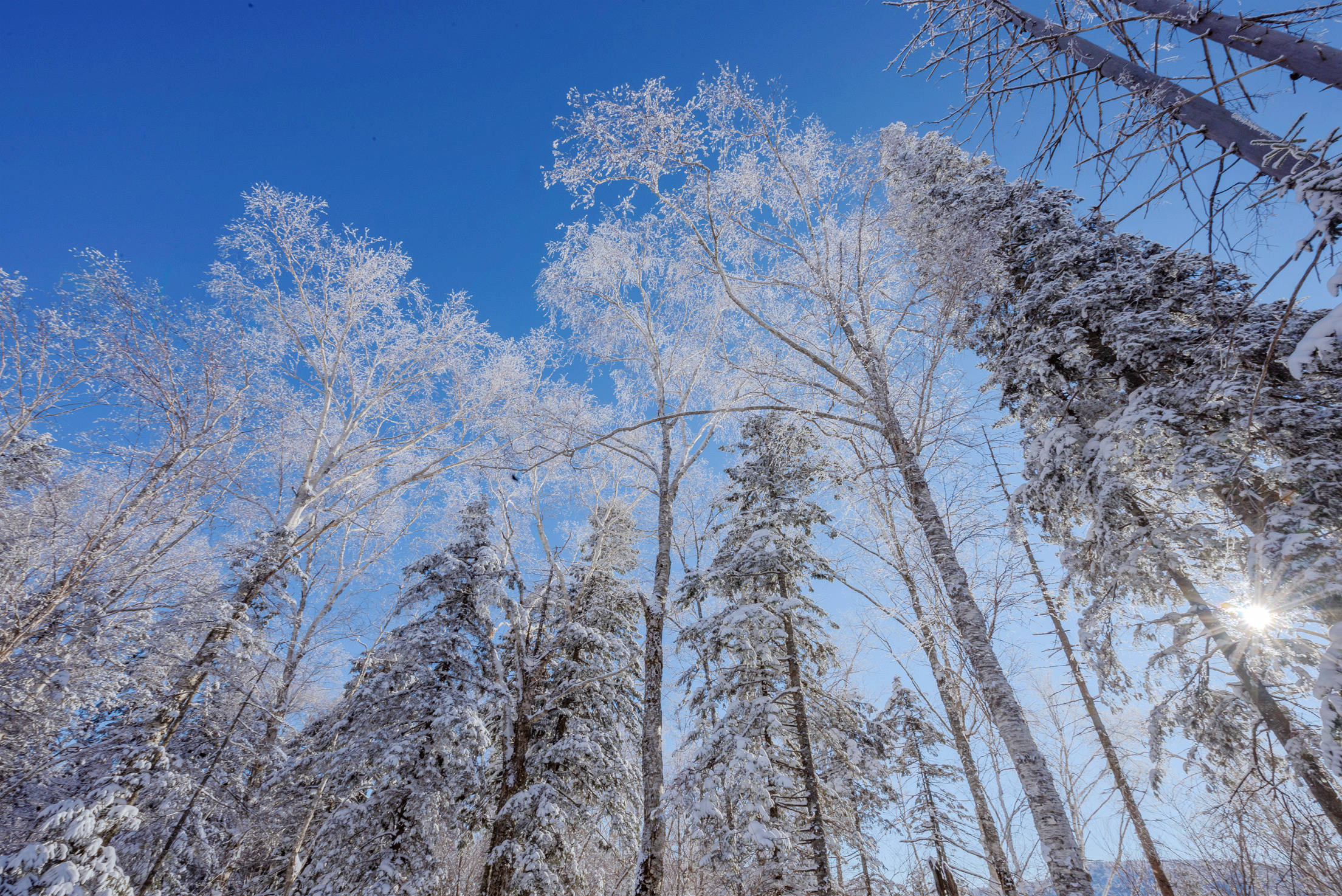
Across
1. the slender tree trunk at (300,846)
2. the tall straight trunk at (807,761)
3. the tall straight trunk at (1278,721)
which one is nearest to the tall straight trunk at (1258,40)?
the tall straight trunk at (1278,721)

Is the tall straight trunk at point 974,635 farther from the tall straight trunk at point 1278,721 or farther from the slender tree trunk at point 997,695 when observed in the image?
the tall straight trunk at point 1278,721

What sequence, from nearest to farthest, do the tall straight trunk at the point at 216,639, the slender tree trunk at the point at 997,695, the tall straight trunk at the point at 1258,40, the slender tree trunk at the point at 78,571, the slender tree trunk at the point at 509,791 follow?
the tall straight trunk at the point at 1258,40, the slender tree trunk at the point at 997,695, the slender tree trunk at the point at 78,571, the tall straight trunk at the point at 216,639, the slender tree trunk at the point at 509,791

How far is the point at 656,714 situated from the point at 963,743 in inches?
175

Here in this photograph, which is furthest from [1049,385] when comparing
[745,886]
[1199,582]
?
[745,886]

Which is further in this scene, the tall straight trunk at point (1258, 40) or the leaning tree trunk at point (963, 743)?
the leaning tree trunk at point (963, 743)

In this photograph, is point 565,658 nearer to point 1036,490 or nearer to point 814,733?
point 814,733

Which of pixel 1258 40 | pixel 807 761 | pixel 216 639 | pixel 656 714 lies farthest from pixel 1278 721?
pixel 216 639

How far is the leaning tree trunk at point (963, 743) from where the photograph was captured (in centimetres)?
668

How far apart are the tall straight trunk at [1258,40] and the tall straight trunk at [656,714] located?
8.38m

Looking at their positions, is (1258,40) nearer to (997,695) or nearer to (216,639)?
(997,695)

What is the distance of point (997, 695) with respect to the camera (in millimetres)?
4535

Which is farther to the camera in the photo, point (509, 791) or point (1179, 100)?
point (509, 791)

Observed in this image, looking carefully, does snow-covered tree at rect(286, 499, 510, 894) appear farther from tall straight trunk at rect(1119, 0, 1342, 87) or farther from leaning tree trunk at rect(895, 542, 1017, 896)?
tall straight trunk at rect(1119, 0, 1342, 87)

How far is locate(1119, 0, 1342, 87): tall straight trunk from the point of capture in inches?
104
